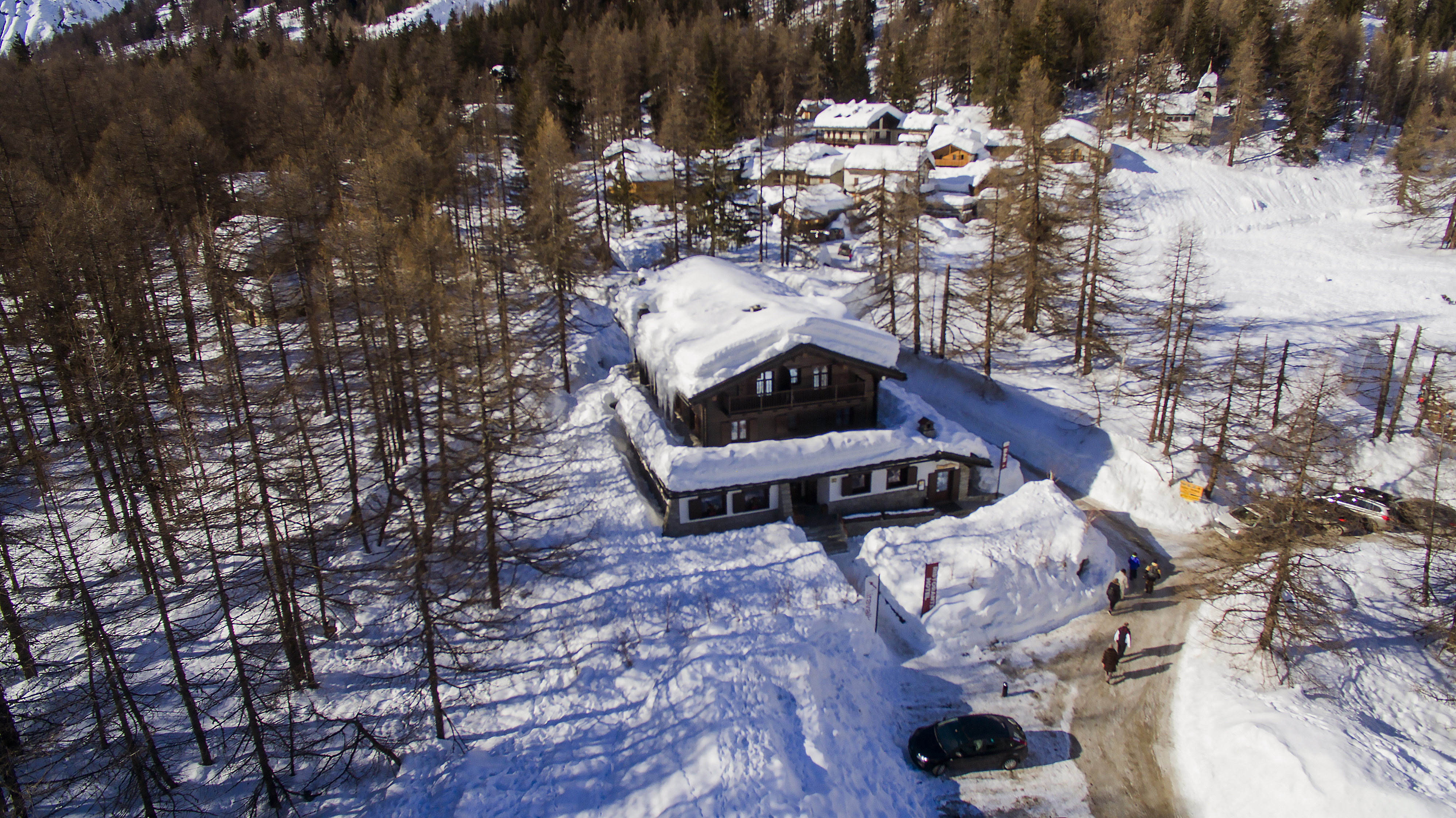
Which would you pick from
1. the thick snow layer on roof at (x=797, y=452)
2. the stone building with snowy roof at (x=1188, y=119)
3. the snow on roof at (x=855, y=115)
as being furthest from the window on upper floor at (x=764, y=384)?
the stone building with snowy roof at (x=1188, y=119)

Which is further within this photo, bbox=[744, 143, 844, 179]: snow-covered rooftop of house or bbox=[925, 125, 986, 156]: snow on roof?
bbox=[925, 125, 986, 156]: snow on roof

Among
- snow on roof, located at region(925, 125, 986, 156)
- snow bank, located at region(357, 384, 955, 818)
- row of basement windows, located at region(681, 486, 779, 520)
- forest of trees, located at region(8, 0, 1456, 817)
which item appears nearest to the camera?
snow bank, located at region(357, 384, 955, 818)

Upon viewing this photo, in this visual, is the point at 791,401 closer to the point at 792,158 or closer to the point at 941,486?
the point at 941,486

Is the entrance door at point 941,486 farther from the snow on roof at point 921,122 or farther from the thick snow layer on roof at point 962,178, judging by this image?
the snow on roof at point 921,122

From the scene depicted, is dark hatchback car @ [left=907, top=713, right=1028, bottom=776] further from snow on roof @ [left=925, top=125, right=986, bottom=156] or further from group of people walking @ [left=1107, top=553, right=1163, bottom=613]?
snow on roof @ [left=925, top=125, right=986, bottom=156]

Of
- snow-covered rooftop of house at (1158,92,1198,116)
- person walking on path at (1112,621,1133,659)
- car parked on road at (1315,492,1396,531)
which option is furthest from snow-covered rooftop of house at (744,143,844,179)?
person walking on path at (1112,621,1133,659)

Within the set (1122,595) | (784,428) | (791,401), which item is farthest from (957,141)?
(1122,595)
